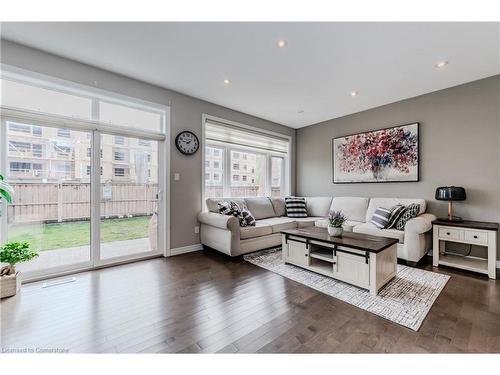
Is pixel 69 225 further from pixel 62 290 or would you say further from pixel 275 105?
pixel 275 105

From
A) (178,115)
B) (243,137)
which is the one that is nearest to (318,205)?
(243,137)

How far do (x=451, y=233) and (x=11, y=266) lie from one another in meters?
5.07

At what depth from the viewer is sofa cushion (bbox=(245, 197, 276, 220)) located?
4332 mm

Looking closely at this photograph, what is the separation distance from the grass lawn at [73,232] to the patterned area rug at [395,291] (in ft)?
6.21

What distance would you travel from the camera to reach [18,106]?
7.97 feet

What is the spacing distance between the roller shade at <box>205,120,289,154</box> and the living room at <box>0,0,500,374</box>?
70mm

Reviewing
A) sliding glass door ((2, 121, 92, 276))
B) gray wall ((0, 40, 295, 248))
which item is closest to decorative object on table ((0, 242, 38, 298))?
sliding glass door ((2, 121, 92, 276))

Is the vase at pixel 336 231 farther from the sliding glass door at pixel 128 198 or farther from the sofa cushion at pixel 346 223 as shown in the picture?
the sliding glass door at pixel 128 198

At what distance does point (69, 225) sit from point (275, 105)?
3593 millimetres

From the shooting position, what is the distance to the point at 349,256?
2.43 m

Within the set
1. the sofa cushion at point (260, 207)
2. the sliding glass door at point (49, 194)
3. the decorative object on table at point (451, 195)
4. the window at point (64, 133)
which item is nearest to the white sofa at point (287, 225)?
the sofa cushion at point (260, 207)

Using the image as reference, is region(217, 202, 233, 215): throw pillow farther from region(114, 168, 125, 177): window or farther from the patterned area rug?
region(114, 168, 125, 177): window

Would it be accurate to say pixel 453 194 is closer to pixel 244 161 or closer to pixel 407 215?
pixel 407 215
